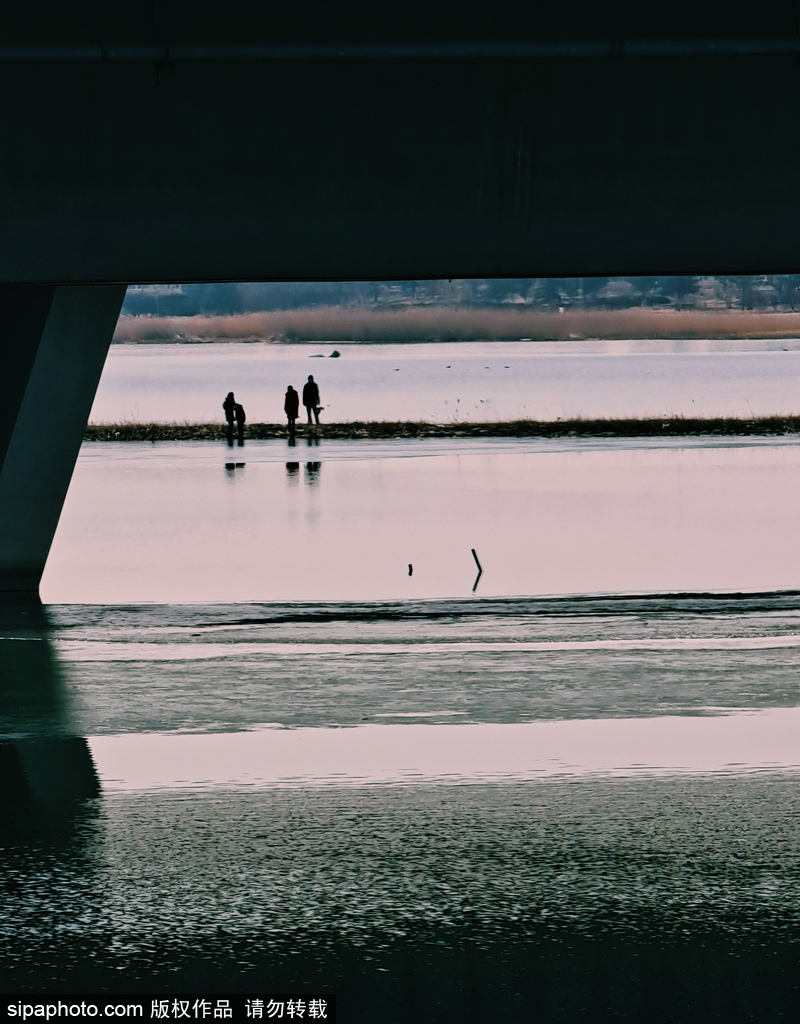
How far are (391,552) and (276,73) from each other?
28.7 feet

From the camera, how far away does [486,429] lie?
178 feet

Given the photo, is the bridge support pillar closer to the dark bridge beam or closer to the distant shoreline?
the dark bridge beam

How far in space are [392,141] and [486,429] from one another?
4248 centimetres

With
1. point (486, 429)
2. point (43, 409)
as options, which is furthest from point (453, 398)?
point (43, 409)

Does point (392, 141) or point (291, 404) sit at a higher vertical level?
point (392, 141)

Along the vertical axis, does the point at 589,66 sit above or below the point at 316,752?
above

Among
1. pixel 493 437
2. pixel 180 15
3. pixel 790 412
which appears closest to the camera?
pixel 180 15

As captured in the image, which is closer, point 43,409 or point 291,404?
point 43,409

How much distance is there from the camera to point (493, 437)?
5047 centimetres

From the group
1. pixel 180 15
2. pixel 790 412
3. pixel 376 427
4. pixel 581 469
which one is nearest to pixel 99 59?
pixel 180 15

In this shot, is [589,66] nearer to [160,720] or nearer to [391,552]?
[160,720]

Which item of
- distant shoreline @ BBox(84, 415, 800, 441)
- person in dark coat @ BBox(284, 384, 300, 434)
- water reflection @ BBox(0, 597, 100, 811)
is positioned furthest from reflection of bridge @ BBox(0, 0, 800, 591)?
distant shoreline @ BBox(84, 415, 800, 441)

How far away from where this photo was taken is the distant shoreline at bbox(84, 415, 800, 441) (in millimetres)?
51188

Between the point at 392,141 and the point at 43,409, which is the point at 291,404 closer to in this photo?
the point at 43,409
